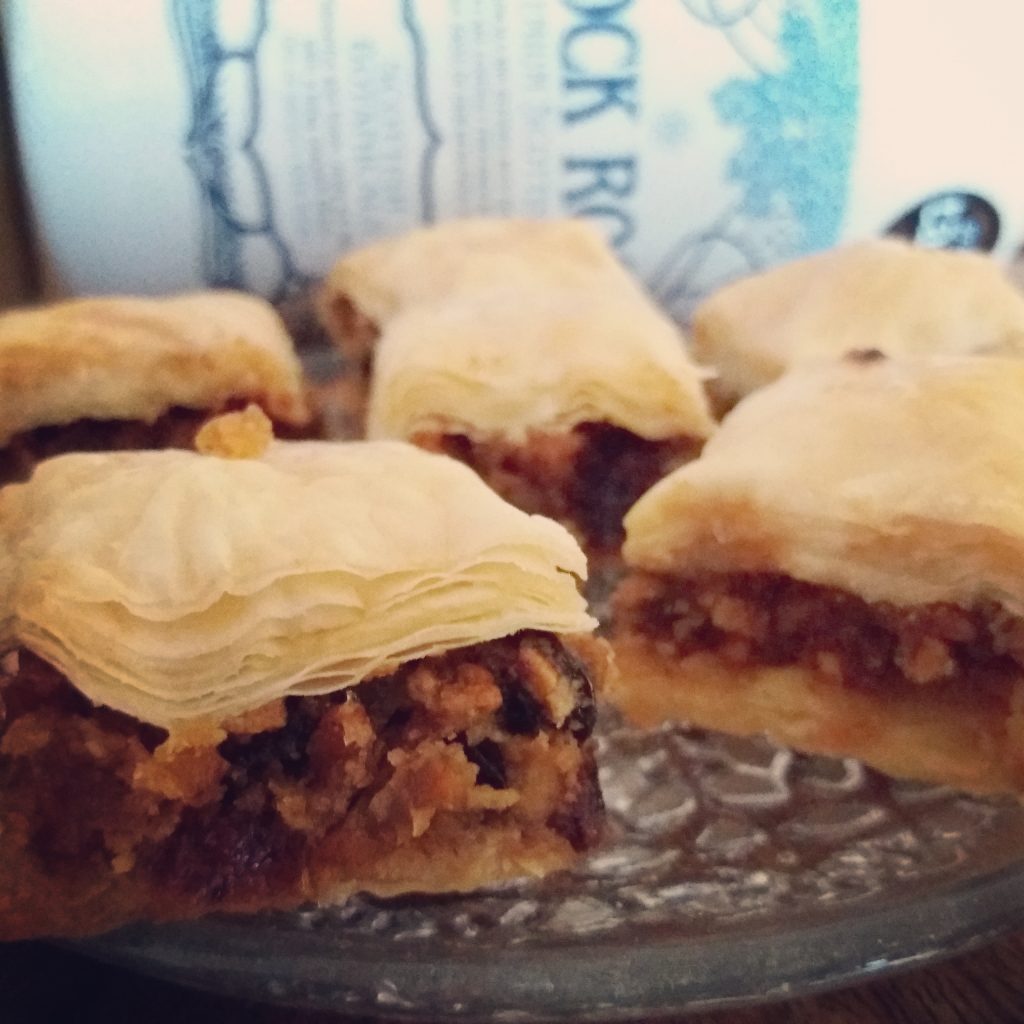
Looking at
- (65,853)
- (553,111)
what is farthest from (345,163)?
(65,853)

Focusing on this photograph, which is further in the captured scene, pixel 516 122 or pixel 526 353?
pixel 516 122

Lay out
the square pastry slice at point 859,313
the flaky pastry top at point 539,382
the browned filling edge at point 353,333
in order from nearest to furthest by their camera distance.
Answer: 1. the flaky pastry top at point 539,382
2. the square pastry slice at point 859,313
3. the browned filling edge at point 353,333

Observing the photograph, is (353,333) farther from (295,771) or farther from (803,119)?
(295,771)

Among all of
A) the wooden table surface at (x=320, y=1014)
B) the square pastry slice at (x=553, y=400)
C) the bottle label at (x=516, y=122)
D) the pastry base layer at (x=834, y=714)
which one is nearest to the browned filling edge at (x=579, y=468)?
the square pastry slice at (x=553, y=400)

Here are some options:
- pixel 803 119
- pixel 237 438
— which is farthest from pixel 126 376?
pixel 803 119

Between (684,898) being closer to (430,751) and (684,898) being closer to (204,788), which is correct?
(430,751)

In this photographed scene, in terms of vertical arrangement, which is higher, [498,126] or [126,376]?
[498,126]

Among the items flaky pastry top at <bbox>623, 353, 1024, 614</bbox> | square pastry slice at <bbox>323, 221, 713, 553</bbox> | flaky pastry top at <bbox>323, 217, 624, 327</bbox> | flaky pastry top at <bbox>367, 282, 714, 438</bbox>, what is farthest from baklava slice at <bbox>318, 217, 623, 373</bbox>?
flaky pastry top at <bbox>623, 353, 1024, 614</bbox>

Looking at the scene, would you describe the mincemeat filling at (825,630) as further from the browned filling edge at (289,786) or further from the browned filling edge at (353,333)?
the browned filling edge at (353,333)
